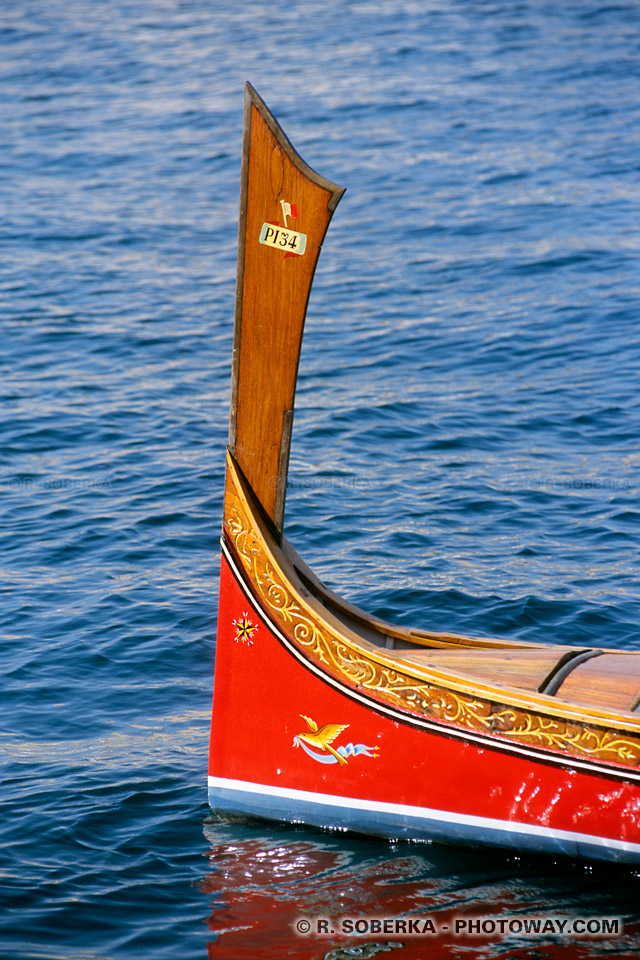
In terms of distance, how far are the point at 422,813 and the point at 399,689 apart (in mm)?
699

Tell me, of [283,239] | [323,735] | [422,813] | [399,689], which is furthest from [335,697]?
[283,239]

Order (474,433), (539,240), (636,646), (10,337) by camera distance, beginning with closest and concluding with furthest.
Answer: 1. (636,646)
2. (474,433)
3. (10,337)
4. (539,240)

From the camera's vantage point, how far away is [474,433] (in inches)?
484

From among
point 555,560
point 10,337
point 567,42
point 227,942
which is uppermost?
point 567,42

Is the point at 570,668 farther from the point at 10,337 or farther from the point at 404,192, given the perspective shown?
the point at 404,192

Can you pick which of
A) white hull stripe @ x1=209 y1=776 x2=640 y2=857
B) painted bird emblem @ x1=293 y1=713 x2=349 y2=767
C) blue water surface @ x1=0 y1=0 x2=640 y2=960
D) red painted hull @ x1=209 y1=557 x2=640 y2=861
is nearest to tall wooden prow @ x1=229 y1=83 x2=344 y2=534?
red painted hull @ x1=209 y1=557 x2=640 y2=861

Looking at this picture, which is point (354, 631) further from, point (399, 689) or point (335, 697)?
point (399, 689)

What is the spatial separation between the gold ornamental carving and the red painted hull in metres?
0.08

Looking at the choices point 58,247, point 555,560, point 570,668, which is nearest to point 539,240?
point 58,247

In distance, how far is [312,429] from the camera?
1270 centimetres

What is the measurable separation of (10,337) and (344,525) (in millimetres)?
6618

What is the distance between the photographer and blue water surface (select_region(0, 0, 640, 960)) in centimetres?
624

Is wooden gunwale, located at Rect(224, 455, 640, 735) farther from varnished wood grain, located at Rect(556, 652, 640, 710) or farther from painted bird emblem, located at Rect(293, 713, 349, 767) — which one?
painted bird emblem, located at Rect(293, 713, 349, 767)

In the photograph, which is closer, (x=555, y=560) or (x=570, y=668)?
(x=570, y=668)
